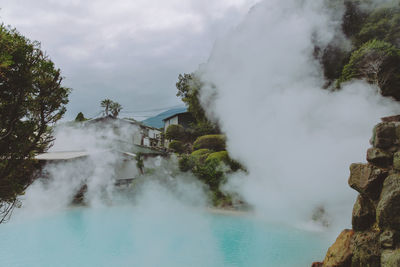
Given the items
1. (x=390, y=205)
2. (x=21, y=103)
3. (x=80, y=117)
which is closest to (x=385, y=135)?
(x=390, y=205)

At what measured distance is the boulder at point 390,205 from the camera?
441 centimetres

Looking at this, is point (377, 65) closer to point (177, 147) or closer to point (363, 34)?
point (363, 34)

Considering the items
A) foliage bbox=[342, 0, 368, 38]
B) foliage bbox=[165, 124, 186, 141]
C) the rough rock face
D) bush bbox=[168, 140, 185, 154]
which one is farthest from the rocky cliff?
foliage bbox=[165, 124, 186, 141]

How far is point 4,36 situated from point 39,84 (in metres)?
1.19

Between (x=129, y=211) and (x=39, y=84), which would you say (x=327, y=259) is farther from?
(x=129, y=211)

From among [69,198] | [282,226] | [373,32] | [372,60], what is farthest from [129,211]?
[373,32]

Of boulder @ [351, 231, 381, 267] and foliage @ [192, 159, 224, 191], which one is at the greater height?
foliage @ [192, 159, 224, 191]

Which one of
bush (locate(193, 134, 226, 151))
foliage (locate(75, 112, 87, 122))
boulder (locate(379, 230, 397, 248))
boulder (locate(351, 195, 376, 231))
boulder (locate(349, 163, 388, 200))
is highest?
foliage (locate(75, 112, 87, 122))

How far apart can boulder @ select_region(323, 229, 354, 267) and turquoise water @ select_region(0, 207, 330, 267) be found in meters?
1.49

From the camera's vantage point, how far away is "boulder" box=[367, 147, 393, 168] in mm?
4859

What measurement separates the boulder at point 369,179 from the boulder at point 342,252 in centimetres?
91

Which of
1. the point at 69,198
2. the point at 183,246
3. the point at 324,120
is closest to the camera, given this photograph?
the point at 183,246

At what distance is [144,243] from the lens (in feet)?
28.4

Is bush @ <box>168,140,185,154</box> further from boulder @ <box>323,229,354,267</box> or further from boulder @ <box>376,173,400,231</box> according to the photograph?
boulder @ <box>376,173,400,231</box>
